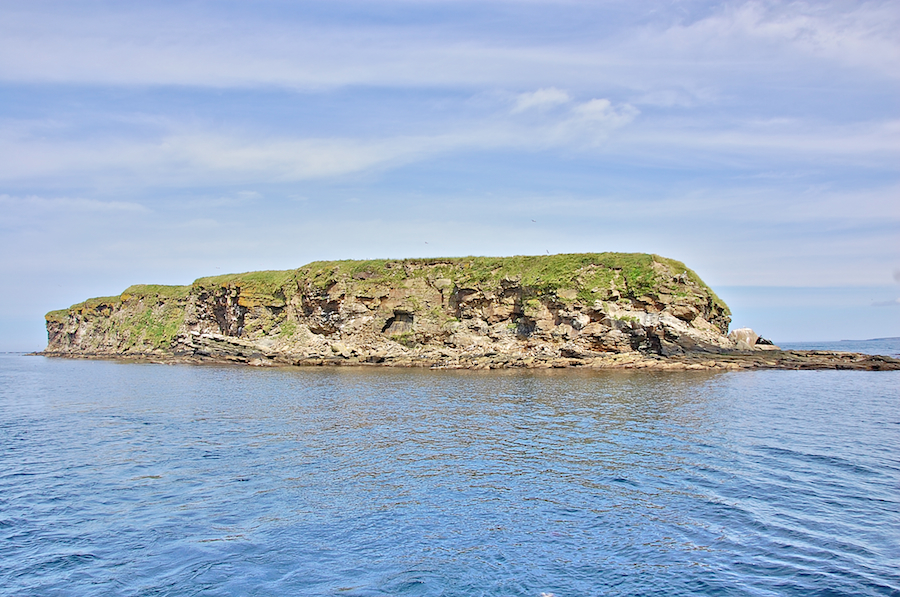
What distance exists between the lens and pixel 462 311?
2498 inches

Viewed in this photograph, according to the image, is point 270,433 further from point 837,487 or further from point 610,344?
point 610,344

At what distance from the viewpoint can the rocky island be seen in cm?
5262

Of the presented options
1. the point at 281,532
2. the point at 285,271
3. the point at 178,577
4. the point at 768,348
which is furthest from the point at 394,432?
the point at 285,271

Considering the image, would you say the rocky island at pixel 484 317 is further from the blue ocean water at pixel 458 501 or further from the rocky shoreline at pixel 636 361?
the blue ocean water at pixel 458 501

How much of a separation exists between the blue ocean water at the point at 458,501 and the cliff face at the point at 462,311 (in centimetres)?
2606

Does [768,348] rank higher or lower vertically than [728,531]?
higher

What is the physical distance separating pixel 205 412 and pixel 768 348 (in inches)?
1926

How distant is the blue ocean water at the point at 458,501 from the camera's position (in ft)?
31.4

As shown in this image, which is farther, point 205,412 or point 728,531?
point 205,412

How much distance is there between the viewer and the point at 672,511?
42.0 feet

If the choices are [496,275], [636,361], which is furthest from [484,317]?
[636,361]

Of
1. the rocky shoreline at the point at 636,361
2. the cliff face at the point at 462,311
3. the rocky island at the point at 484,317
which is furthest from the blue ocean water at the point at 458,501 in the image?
the cliff face at the point at 462,311

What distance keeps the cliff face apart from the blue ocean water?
2606 cm

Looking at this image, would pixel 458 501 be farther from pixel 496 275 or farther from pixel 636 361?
pixel 496 275
